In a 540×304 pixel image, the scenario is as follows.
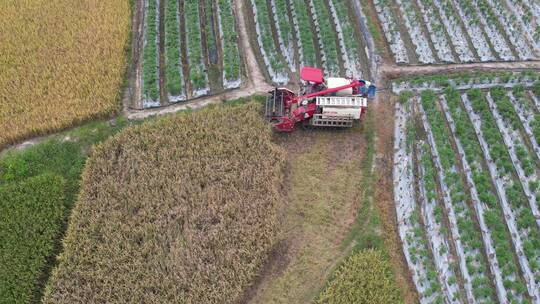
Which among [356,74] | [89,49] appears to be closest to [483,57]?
[356,74]

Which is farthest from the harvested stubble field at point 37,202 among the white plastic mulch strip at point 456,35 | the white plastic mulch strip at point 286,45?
the white plastic mulch strip at point 456,35

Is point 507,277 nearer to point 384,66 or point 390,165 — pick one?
point 390,165

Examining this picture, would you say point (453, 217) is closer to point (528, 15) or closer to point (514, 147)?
point (514, 147)

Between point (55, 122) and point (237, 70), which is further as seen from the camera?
point (237, 70)

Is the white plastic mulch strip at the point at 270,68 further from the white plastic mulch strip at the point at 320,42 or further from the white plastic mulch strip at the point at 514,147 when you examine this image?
the white plastic mulch strip at the point at 514,147

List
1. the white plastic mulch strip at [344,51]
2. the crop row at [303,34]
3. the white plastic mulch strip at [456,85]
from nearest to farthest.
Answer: the white plastic mulch strip at [456,85], the white plastic mulch strip at [344,51], the crop row at [303,34]

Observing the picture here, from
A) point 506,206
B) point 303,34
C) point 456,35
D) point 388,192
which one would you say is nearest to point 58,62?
point 303,34

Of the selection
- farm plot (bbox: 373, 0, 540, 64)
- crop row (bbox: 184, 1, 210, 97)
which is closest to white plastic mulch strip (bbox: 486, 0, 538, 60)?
farm plot (bbox: 373, 0, 540, 64)
